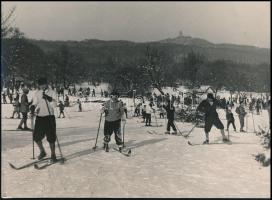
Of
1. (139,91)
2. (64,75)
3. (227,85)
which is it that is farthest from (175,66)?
(139,91)

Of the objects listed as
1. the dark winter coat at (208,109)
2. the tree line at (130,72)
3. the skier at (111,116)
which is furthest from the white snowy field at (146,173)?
the tree line at (130,72)

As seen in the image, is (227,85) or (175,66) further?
(175,66)

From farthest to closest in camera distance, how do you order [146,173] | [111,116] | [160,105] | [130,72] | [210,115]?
[130,72] < [160,105] < [210,115] < [111,116] < [146,173]

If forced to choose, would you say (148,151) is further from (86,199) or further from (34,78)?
(34,78)

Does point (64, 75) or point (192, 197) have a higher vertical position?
point (64, 75)

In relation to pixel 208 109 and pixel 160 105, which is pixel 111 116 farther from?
pixel 160 105

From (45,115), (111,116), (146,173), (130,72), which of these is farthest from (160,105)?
(130,72)

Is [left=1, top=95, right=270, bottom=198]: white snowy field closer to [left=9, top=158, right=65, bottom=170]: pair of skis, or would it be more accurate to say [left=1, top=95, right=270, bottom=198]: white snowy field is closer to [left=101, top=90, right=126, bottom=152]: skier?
[left=9, top=158, right=65, bottom=170]: pair of skis

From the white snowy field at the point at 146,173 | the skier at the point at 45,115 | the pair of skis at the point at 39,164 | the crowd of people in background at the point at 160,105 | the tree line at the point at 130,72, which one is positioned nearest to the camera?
the white snowy field at the point at 146,173

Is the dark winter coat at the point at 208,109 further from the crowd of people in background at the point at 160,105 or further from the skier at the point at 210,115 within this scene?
the crowd of people in background at the point at 160,105

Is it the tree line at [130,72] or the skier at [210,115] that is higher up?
the tree line at [130,72]

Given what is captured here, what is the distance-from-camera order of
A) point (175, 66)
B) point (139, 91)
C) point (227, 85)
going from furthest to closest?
point (175, 66) → point (227, 85) → point (139, 91)
